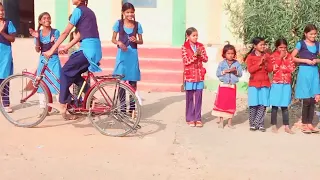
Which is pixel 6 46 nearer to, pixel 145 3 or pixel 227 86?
pixel 227 86

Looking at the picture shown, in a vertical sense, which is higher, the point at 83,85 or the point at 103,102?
the point at 83,85

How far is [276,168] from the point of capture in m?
4.99

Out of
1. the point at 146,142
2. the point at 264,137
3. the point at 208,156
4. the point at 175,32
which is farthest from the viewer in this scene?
the point at 175,32

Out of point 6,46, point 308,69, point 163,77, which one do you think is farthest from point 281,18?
point 6,46

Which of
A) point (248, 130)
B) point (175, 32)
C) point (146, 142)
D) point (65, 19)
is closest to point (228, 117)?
point (248, 130)

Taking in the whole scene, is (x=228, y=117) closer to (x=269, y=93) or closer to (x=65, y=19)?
(x=269, y=93)

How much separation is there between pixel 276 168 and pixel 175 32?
250 inches

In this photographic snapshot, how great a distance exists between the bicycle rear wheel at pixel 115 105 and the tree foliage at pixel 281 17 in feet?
9.43

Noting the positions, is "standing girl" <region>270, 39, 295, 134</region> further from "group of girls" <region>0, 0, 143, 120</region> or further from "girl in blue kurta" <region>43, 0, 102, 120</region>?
"girl in blue kurta" <region>43, 0, 102, 120</region>

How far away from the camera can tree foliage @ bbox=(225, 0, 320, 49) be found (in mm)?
7526

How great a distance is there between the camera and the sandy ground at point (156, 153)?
15.6 ft

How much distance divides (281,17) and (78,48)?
3.34 meters

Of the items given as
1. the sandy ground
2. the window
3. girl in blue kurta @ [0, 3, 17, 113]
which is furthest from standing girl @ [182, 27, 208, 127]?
the window

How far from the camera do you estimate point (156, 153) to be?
5.41m
